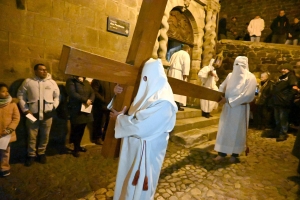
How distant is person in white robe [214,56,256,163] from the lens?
3695mm

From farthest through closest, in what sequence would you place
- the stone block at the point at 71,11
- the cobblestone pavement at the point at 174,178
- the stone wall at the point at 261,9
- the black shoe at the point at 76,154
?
1. the stone wall at the point at 261,9
2. the stone block at the point at 71,11
3. the black shoe at the point at 76,154
4. the cobblestone pavement at the point at 174,178

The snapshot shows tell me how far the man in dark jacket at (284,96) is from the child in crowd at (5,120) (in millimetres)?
6152

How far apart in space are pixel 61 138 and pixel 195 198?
2.99m

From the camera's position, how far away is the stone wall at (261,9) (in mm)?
12547

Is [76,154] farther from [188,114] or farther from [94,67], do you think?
[188,114]

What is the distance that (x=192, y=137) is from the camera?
4875 millimetres

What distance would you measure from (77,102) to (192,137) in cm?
270

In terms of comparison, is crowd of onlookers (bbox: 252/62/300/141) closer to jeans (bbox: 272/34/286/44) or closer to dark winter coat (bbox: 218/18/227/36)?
dark winter coat (bbox: 218/18/227/36)

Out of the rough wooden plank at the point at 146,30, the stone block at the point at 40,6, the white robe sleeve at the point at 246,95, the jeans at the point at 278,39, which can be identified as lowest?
the white robe sleeve at the point at 246,95

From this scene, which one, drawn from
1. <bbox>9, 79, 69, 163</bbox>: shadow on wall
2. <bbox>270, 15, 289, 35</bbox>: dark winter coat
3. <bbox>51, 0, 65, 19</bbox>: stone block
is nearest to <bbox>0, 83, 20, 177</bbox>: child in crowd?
<bbox>9, 79, 69, 163</bbox>: shadow on wall

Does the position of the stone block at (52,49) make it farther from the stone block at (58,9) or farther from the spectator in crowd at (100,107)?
the spectator in crowd at (100,107)

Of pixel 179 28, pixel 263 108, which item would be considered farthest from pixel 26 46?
pixel 263 108

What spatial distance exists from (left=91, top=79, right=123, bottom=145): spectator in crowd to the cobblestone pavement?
1.29 feet

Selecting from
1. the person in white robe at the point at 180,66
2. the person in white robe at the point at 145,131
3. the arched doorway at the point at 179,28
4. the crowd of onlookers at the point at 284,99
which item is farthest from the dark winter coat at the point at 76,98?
the crowd of onlookers at the point at 284,99
